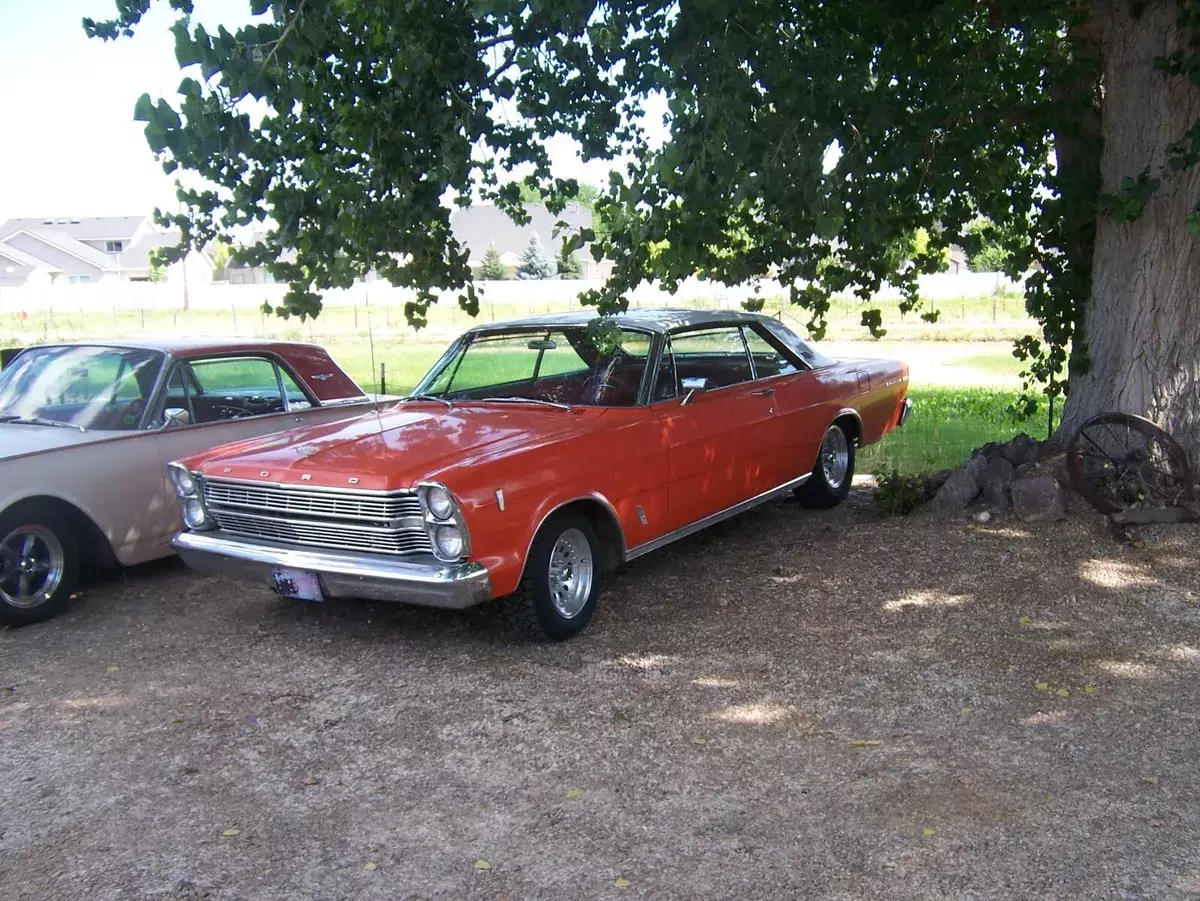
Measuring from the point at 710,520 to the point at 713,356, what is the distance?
1165mm

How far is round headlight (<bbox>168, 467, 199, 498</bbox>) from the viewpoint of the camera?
232 inches

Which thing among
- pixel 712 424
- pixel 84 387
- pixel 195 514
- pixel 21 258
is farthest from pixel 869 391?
pixel 21 258

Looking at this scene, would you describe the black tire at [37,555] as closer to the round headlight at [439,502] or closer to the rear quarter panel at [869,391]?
the round headlight at [439,502]

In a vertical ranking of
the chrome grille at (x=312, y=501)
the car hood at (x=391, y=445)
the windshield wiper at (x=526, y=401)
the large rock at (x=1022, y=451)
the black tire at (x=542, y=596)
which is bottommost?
the black tire at (x=542, y=596)

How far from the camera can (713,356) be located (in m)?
7.29

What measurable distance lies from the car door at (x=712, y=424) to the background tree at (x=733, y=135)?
0.51 metres

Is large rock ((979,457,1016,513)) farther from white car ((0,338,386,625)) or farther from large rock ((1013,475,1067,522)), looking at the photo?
white car ((0,338,386,625))

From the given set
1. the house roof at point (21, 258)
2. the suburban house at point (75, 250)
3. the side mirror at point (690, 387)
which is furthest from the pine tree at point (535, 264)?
the side mirror at point (690, 387)

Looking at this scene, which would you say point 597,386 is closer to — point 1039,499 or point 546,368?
point 546,368

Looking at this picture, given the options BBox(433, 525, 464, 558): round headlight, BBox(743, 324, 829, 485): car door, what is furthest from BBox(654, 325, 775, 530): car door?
BBox(433, 525, 464, 558): round headlight

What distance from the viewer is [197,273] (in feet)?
237

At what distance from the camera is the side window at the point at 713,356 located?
22.5 ft

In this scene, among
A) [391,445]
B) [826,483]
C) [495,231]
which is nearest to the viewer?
[391,445]

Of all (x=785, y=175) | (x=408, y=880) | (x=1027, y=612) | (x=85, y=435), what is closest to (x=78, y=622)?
(x=85, y=435)
